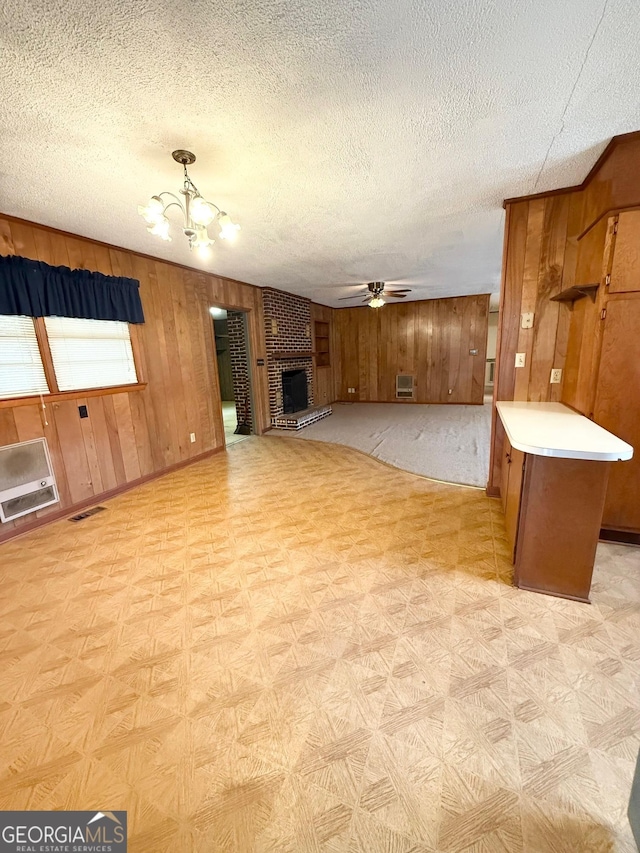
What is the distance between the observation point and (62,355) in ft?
9.83

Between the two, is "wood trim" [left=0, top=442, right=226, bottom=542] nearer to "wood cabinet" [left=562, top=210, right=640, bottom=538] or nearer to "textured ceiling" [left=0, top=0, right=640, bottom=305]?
"textured ceiling" [left=0, top=0, right=640, bottom=305]

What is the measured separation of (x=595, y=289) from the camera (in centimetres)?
215

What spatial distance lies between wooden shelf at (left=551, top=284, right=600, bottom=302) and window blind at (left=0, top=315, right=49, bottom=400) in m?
4.07

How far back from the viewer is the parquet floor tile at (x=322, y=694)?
38.8 inches

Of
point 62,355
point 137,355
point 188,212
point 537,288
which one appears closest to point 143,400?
point 137,355

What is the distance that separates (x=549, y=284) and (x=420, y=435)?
2908 millimetres

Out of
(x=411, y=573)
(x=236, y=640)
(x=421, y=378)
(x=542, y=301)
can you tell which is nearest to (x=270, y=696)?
(x=236, y=640)

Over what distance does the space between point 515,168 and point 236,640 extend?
10.4ft

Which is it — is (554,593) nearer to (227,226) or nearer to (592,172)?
(592,172)

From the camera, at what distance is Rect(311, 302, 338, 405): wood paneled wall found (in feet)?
25.3

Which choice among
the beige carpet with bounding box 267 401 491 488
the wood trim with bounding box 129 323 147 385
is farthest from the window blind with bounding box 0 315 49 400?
the beige carpet with bounding box 267 401 491 488

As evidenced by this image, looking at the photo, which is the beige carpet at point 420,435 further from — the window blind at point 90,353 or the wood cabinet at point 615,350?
the window blind at point 90,353

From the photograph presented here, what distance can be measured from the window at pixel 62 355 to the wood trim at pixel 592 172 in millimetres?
3718

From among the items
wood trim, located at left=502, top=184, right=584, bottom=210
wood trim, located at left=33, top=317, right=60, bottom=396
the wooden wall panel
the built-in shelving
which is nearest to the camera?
wood trim, located at left=502, top=184, right=584, bottom=210
